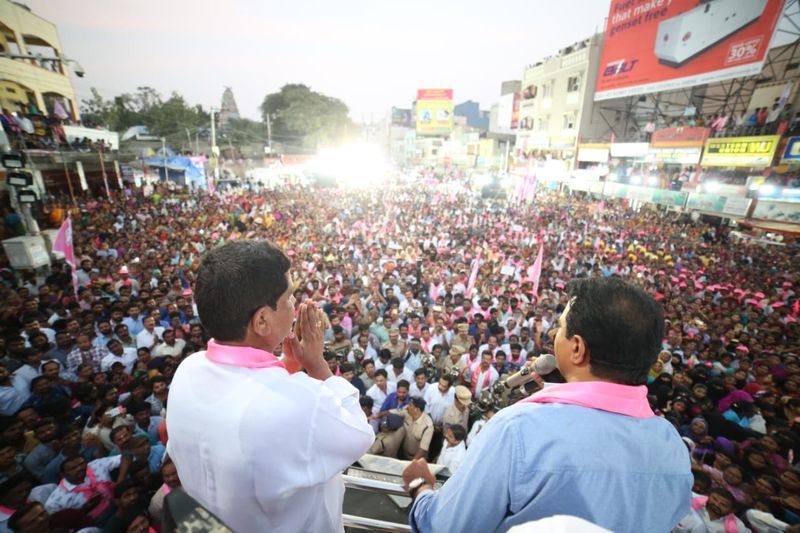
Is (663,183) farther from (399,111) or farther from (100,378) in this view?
(399,111)

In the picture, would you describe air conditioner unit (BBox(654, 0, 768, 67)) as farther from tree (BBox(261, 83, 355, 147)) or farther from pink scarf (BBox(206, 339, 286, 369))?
tree (BBox(261, 83, 355, 147))

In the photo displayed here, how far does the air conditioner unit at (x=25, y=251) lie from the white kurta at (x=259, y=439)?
1056cm

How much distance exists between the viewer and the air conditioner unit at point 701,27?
16906mm

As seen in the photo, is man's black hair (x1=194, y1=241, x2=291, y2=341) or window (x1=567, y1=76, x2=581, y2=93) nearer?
man's black hair (x1=194, y1=241, x2=291, y2=341)

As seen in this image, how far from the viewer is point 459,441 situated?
376cm

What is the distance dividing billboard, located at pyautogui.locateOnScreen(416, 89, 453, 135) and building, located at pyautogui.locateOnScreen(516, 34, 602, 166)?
21330mm

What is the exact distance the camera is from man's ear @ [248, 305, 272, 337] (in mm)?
1152

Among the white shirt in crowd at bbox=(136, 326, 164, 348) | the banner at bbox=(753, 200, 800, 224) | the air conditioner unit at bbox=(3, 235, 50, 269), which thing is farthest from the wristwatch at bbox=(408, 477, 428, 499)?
the banner at bbox=(753, 200, 800, 224)

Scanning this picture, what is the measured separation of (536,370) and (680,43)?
2792 centimetres

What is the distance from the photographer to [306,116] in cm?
5212

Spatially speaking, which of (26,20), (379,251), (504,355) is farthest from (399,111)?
(504,355)

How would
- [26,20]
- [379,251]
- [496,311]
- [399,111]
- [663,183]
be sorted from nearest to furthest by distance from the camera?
[496,311], [379,251], [26,20], [663,183], [399,111]

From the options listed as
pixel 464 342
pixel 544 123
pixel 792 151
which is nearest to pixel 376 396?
pixel 464 342

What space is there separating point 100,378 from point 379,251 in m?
7.80
